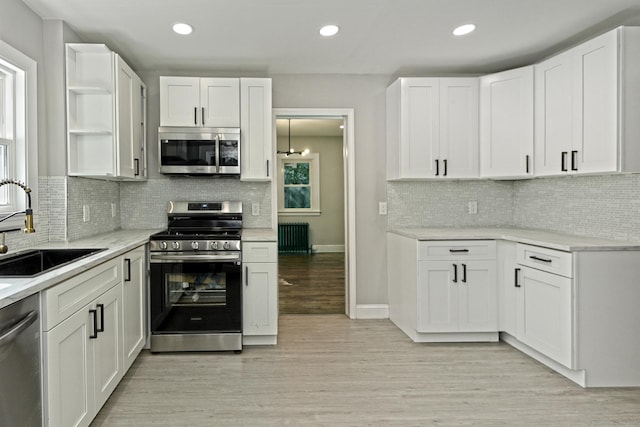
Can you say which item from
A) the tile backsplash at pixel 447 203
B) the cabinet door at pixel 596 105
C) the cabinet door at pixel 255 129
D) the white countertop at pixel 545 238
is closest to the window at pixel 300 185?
the tile backsplash at pixel 447 203

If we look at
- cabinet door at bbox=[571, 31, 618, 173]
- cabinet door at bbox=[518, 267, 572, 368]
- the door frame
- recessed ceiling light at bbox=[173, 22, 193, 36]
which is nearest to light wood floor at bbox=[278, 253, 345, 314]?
the door frame

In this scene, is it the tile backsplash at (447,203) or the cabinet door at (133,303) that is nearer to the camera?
the cabinet door at (133,303)

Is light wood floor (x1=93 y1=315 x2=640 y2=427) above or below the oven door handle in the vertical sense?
below

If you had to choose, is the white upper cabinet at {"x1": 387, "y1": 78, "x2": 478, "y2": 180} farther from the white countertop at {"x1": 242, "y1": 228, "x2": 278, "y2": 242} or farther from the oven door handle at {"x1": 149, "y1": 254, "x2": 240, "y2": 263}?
the oven door handle at {"x1": 149, "y1": 254, "x2": 240, "y2": 263}

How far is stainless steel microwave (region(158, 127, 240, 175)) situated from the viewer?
11.2ft

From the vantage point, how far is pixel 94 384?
205 centimetres

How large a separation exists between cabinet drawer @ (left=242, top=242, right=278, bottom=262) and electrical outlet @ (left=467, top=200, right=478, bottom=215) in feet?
6.54

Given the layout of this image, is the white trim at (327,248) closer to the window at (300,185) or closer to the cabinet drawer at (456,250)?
the window at (300,185)

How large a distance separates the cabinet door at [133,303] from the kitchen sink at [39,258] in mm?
307

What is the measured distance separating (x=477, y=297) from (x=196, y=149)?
2.63m

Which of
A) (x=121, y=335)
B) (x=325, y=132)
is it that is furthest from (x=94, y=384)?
(x=325, y=132)

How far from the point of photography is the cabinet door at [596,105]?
2.57 metres

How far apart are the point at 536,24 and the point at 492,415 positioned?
2.62m

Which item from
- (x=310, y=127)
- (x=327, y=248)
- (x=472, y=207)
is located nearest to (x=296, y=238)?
(x=327, y=248)
